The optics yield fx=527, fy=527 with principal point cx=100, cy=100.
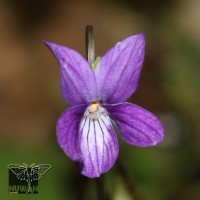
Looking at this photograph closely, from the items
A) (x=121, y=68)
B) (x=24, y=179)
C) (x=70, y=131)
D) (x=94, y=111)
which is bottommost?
(x=24, y=179)

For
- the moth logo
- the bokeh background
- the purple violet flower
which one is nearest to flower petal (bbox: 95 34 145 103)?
the purple violet flower

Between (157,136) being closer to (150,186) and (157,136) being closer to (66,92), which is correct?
(66,92)

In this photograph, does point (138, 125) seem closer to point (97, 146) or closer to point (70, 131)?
point (97, 146)

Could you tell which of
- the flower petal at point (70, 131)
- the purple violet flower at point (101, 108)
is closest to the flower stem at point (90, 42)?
the purple violet flower at point (101, 108)

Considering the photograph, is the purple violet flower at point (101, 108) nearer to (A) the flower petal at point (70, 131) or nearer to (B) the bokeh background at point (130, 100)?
(A) the flower petal at point (70, 131)

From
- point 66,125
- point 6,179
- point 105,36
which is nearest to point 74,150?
point 66,125

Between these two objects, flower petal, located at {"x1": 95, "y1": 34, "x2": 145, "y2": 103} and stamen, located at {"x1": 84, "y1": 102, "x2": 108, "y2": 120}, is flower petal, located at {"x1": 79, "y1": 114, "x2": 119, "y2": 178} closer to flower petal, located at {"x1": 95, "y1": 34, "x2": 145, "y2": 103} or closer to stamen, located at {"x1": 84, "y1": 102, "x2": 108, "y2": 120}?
stamen, located at {"x1": 84, "y1": 102, "x2": 108, "y2": 120}

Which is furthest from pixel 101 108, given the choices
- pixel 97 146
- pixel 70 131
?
pixel 70 131
